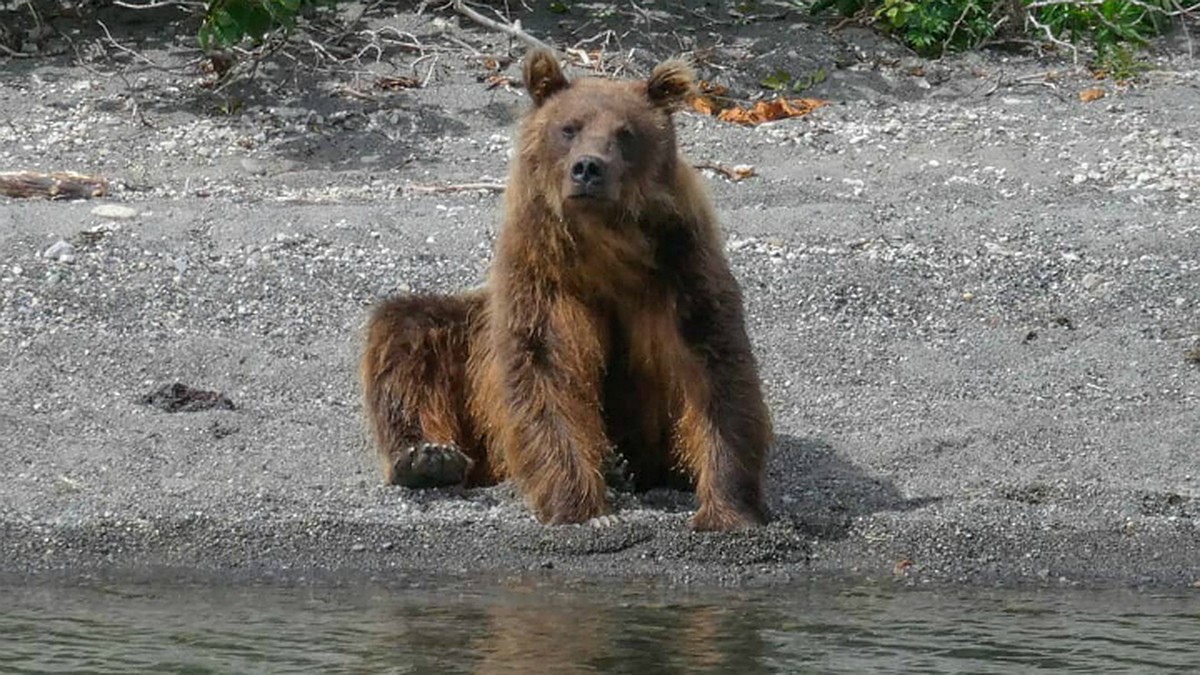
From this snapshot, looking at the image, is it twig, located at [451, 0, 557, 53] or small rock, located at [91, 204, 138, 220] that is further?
twig, located at [451, 0, 557, 53]

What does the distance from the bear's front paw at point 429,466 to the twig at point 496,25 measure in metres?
5.40

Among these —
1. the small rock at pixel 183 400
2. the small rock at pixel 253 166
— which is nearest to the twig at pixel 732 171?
the small rock at pixel 253 166

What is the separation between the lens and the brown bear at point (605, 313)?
759cm

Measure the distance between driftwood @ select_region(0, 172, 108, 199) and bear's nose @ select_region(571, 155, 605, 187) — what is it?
476 cm

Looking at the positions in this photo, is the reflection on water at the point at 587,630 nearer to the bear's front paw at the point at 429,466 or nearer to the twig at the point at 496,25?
the bear's front paw at the point at 429,466

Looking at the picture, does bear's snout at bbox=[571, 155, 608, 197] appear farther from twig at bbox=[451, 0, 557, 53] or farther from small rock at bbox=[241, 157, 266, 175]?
twig at bbox=[451, 0, 557, 53]

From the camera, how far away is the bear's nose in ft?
24.1

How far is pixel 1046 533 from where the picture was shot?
7.64 m

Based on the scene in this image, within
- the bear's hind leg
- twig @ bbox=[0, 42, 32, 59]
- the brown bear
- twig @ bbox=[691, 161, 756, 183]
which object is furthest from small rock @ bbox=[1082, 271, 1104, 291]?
twig @ bbox=[0, 42, 32, 59]

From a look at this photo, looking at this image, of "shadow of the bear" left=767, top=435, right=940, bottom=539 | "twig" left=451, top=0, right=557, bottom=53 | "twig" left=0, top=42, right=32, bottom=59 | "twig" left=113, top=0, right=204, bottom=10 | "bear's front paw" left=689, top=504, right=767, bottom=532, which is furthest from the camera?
"twig" left=0, top=42, right=32, bottom=59

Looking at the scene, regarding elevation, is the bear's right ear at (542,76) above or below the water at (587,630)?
above

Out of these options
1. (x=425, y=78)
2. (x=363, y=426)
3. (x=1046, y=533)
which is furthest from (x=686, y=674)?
(x=425, y=78)

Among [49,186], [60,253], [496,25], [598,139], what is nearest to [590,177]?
[598,139]

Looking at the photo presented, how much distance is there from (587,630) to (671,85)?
7.38 feet
